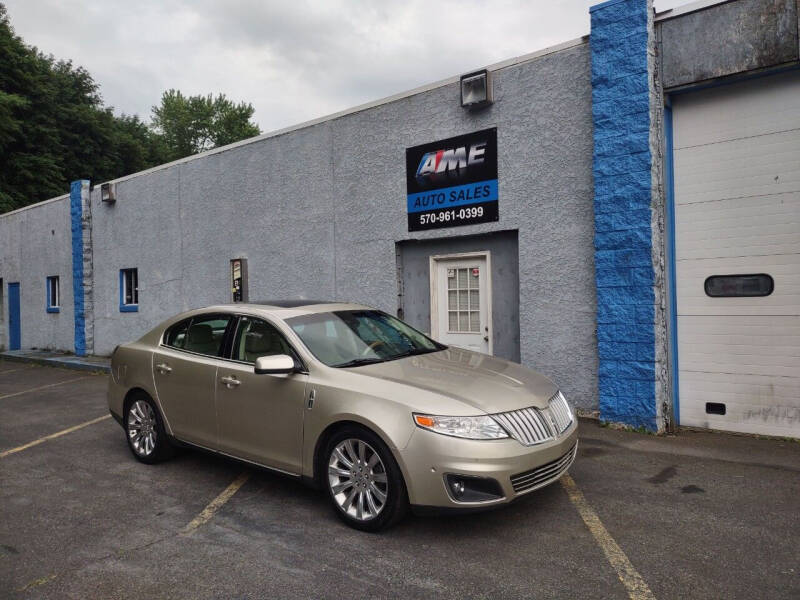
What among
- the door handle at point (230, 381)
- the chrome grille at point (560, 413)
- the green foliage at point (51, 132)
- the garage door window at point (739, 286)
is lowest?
the chrome grille at point (560, 413)

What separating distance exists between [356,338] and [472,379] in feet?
3.65

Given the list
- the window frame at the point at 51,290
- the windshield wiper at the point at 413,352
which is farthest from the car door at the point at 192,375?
the window frame at the point at 51,290

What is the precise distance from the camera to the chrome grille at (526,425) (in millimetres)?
3896

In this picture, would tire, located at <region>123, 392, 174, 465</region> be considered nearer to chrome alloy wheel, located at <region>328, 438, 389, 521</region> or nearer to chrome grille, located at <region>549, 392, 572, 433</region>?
chrome alloy wheel, located at <region>328, 438, 389, 521</region>

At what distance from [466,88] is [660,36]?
251 centimetres

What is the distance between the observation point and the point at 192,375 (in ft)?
17.5

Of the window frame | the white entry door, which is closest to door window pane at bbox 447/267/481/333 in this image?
the white entry door

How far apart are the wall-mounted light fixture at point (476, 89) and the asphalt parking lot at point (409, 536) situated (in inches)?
190

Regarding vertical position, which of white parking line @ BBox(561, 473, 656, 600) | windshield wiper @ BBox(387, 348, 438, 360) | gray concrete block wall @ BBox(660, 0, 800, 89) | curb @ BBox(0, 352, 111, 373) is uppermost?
gray concrete block wall @ BBox(660, 0, 800, 89)

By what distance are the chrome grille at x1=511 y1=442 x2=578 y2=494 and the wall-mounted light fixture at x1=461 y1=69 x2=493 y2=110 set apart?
5.44 metres

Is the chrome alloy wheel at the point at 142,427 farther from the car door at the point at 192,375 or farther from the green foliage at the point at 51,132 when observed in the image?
the green foliage at the point at 51,132

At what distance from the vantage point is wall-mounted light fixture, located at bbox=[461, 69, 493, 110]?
26.7 ft

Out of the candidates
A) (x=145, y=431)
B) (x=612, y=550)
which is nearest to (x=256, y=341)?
(x=145, y=431)

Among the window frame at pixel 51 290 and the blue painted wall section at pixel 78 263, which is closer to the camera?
the blue painted wall section at pixel 78 263
